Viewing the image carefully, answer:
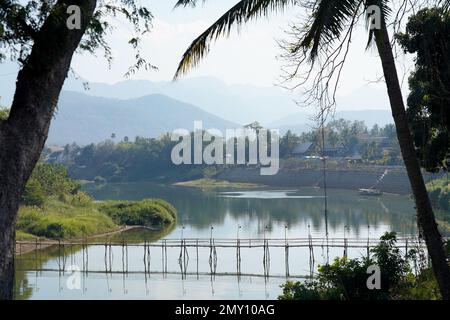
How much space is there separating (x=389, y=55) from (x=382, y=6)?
1.43 ft

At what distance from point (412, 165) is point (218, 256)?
1979 cm

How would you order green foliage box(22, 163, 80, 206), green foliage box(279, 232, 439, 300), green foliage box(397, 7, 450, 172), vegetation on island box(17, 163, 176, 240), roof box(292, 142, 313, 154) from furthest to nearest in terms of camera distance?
1. roof box(292, 142, 313, 154)
2. green foliage box(22, 163, 80, 206)
3. vegetation on island box(17, 163, 176, 240)
4. green foliage box(397, 7, 450, 172)
5. green foliage box(279, 232, 439, 300)

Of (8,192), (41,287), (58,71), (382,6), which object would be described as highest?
(382,6)

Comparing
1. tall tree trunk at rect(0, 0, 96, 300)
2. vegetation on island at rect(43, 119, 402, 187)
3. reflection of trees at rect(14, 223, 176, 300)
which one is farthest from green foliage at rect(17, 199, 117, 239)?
vegetation on island at rect(43, 119, 402, 187)

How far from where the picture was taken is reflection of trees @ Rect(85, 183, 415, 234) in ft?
112

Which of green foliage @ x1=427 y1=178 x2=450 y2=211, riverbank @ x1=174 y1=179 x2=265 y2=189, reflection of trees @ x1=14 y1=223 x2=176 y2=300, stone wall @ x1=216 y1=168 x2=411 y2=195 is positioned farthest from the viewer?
riverbank @ x1=174 y1=179 x2=265 y2=189

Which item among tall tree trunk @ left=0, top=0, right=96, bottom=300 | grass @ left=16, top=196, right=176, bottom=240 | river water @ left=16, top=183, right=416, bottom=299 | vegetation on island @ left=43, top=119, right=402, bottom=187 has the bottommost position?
river water @ left=16, top=183, right=416, bottom=299

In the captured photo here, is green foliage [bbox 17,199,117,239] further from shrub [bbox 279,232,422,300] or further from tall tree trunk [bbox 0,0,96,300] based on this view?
tall tree trunk [bbox 0,0,96,300]

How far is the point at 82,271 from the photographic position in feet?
72.5

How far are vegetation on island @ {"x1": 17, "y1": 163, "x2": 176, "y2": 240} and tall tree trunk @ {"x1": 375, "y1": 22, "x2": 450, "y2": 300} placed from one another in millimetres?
25823

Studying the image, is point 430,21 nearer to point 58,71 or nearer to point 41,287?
point 58,71

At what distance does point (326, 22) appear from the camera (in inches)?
211

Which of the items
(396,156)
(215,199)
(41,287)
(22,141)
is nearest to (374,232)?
(41,287)

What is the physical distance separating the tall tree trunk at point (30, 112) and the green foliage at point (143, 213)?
1249 inches
